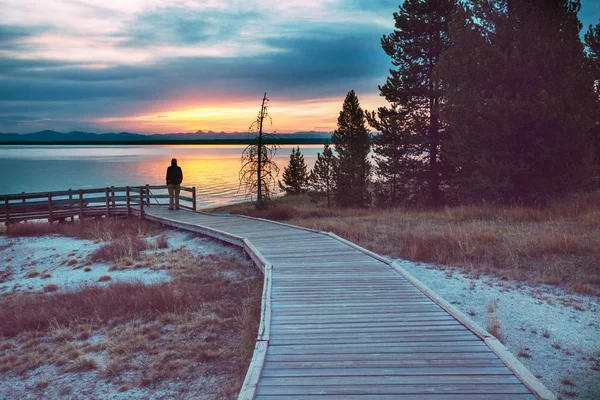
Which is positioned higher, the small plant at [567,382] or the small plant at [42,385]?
the small plant at [567,382]

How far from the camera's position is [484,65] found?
49.1 feet

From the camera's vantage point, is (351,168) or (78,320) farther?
(351,168)

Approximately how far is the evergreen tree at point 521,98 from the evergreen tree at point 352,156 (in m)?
14.8

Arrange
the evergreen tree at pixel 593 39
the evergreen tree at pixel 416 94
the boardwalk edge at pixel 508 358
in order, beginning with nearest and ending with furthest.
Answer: the boardwalk edge at pixel 508 358 < the evergreen tree at pixel 416 94 < the evergreen tree at pixel 593 39

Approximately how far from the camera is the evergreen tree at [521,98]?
14.2 m

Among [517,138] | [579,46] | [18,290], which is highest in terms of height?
[579,46]

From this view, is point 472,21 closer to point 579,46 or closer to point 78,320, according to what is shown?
point 579,46

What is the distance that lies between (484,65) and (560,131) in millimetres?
3468

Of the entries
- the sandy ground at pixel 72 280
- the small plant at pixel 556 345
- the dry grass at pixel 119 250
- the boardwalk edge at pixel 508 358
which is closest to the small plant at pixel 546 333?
the small plant at pixel 556 345

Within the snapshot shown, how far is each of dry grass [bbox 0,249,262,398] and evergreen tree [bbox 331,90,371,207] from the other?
872 inches

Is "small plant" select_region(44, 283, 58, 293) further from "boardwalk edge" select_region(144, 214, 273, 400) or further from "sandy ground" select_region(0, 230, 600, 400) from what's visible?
"boardwalk edge" select_region(144, 214, 273, 400)

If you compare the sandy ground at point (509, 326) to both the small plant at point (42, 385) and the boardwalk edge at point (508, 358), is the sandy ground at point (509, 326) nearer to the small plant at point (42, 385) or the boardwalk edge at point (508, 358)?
the small plant at point (42, 385)

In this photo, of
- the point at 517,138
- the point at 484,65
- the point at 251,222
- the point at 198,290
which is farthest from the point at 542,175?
the point at 198,290

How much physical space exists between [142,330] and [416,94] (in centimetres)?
1820
